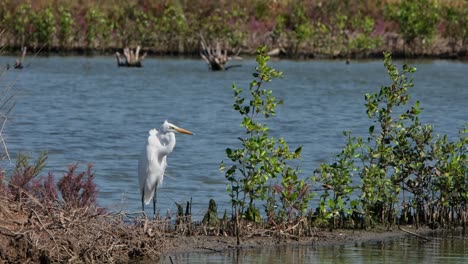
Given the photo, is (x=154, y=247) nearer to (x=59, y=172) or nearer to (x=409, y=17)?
(x=59, y=172)

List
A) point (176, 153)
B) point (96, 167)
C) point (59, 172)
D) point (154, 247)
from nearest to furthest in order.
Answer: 1. point (154, 247)
2. point (59, 172)
3. point (96, 167)
4. point (176, 153)

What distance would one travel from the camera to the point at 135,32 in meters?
47.7

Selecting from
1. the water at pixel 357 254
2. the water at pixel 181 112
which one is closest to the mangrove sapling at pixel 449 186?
the water at pixel 357 254

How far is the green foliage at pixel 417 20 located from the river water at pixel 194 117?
2.22m

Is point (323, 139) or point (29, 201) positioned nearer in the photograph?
point (29, 201)

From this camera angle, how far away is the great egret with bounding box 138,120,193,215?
1266 cm

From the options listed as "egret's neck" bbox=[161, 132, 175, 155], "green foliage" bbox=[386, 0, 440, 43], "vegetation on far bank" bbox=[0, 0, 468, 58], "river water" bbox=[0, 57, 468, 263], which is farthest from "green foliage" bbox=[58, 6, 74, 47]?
"egret's neck" bbox=[161, 132, 175, 155]

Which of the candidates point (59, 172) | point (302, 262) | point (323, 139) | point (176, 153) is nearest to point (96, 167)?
point (59, 172)

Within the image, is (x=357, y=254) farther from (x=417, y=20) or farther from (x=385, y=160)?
(x=417, y=20)

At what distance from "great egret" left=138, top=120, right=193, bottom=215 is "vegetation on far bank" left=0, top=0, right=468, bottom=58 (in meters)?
33.2

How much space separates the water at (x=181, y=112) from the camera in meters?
17.7

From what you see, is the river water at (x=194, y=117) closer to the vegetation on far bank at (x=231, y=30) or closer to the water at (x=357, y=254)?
the water at (x=357, y=254)

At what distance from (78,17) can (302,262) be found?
39126 millimetres

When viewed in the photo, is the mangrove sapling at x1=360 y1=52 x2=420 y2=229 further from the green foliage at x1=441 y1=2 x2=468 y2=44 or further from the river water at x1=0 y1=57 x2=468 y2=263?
the green foliage at x1=441 y1=2 x2=468 y2=44
